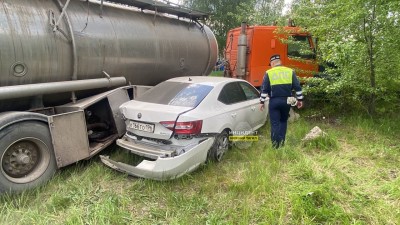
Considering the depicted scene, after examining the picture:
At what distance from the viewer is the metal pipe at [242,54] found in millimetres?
8260

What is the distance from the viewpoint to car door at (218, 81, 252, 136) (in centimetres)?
454

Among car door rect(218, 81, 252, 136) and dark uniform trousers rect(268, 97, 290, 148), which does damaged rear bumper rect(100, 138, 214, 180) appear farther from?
dark uniform trousers rect(268, 97, 290, 148)

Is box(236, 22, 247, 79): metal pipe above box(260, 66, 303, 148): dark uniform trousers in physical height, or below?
above

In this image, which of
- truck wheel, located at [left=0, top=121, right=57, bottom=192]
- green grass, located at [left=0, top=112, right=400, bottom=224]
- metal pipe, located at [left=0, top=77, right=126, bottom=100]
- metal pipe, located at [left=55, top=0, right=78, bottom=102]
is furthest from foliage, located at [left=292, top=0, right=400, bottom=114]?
truck wheel, located at [left=0, top=121, right=57, bottom=192]

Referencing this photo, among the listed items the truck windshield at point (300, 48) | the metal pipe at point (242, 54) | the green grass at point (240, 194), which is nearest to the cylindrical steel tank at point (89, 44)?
the green grass at point (240, 194)

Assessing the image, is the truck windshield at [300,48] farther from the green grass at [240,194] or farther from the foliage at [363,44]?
the green grass at [240,194]

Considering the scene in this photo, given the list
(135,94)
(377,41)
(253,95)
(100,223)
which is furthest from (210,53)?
(100,223)

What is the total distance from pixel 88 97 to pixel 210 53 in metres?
3.86

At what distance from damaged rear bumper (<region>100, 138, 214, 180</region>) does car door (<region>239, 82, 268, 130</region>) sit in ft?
5.27

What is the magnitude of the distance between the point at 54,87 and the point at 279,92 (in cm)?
354

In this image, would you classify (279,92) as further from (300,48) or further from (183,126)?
(300,48)

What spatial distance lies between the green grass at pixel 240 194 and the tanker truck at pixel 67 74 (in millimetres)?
389

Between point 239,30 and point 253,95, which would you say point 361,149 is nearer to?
point 253,95

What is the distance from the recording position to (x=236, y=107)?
477 centimetres
